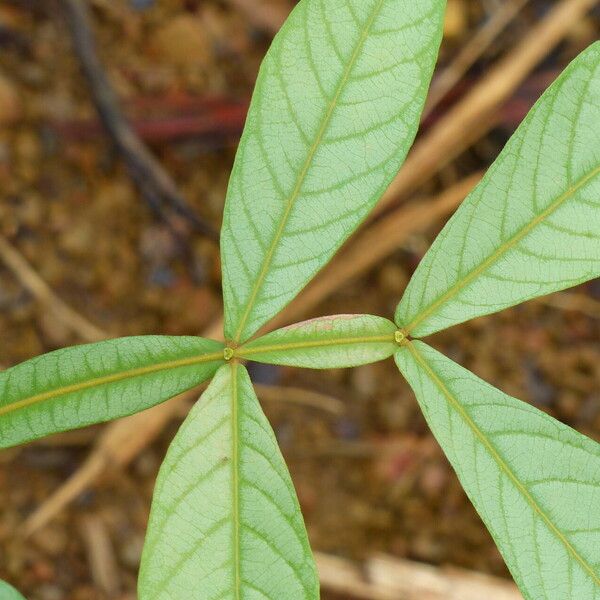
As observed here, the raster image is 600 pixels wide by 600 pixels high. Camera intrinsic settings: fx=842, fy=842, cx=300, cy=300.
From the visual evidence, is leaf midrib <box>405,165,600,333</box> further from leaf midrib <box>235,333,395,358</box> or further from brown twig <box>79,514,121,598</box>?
brown twig <box>79,514,121,598</box>

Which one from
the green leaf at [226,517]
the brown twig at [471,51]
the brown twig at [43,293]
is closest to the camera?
the green leaf at [226,517]

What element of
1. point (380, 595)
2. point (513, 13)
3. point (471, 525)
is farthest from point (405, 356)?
point (513, 13)

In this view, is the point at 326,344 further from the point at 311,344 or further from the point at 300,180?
the point at 300,180

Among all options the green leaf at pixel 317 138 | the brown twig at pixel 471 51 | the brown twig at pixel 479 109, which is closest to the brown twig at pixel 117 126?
the brown twig at pixel 479 109

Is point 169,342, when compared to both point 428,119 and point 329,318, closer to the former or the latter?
point 329,318

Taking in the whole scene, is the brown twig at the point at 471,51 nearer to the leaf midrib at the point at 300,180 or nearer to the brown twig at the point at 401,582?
the brown twig at the point at 401,582

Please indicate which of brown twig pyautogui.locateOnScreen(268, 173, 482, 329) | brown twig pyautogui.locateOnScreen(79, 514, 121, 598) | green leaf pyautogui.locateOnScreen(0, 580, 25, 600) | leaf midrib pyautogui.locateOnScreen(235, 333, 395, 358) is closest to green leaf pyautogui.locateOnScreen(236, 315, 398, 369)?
Result: leaf midrib pyautogui.locateOnScreen(235, 333, 395, 358)
